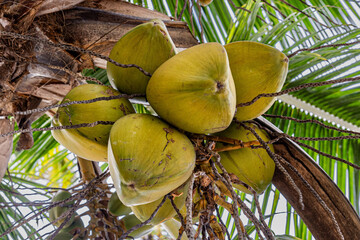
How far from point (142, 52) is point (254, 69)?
0.69 feet

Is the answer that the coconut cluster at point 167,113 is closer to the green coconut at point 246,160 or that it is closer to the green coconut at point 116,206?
the green coconut at point 246,160

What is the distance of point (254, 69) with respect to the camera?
77cm

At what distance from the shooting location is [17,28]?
97 cm

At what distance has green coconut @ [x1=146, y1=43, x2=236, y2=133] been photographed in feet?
2.17

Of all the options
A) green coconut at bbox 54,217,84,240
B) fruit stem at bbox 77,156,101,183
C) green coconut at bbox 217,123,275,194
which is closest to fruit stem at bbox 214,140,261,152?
green coconut at bbox 217,123,275,194

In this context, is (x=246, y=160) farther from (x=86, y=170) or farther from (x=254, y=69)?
(x=86, y=170)

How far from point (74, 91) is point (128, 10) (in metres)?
0.36

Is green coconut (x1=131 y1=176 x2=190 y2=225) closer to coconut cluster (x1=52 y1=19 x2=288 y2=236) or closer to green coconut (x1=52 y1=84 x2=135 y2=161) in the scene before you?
coconut cluster (x1=52 y1=19 x2=288 y2=236)

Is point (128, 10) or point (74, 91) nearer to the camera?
point (74, 91)

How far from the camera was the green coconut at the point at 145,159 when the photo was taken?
0.64 m

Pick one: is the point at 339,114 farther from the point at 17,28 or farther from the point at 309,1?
the point at 17,28

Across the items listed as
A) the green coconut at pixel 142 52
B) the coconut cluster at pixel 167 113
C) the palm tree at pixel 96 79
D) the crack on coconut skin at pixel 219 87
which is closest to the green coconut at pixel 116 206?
the palm tree at pixel 96 79

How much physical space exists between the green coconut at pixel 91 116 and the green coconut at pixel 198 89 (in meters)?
0.10

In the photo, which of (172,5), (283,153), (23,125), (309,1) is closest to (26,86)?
(23,125)
